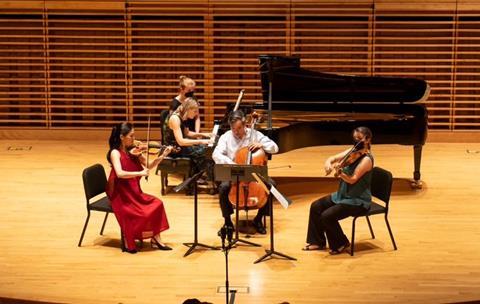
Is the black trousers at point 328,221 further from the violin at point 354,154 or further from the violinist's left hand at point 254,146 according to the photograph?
the violinist's left hand at point 254,146

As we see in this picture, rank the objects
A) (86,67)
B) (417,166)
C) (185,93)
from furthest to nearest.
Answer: (86,67) → (417,166) → (185,93)

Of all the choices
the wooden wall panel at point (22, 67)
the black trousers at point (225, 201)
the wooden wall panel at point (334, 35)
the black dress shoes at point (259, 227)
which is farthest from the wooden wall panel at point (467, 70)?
the wooden wall panel at point (22, 67)

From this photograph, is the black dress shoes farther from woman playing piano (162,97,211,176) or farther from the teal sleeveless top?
woman playing piano (162,97,211,176)

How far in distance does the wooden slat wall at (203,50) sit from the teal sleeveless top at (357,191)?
242 inches

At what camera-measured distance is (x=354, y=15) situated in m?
12.0

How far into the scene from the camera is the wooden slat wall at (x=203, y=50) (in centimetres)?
1208

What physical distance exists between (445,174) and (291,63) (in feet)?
8.44

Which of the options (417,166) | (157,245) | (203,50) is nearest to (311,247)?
(157,245)

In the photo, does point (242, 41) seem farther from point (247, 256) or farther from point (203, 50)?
point (247, 256)

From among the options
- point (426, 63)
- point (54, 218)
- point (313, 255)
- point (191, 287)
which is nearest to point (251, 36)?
point (426, 63)

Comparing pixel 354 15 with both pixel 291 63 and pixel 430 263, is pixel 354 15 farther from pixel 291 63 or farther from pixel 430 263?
pixel 430 263

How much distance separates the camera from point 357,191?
6258 mm

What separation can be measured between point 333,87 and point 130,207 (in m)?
3.37

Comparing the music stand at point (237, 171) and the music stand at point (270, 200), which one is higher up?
the music stand at point (237, 171)
